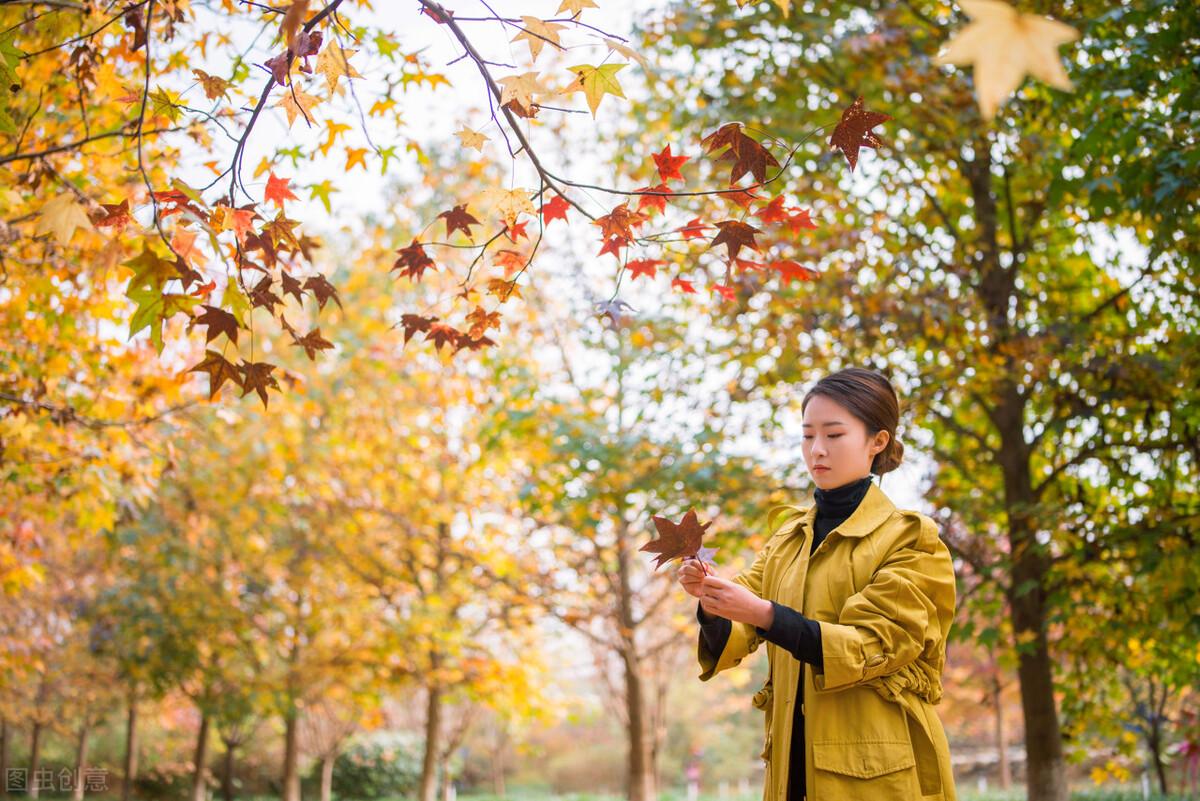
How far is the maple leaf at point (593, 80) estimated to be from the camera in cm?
205

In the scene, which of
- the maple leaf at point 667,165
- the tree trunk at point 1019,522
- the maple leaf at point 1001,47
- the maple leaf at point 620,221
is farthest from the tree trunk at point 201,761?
the maple leaf at point 1001,47

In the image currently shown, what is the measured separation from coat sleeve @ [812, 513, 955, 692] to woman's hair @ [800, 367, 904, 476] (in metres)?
0.19

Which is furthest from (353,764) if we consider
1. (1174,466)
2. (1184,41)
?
(1184,41)

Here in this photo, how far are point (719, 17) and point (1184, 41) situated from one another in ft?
8.84

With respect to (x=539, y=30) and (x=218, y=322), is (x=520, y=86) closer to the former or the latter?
(x=539, y=30)

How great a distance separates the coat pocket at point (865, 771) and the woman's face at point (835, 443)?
1.67 ft

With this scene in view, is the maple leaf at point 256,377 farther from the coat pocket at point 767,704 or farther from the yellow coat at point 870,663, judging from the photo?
the coat pocket at point 767,704

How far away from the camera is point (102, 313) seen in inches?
173

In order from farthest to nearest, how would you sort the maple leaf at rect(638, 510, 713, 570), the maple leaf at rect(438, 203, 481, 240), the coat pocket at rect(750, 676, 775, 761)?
the maple leaf at rect(438, 203, 481, 240) < the coat pocket at rect(750, 676, 775, 761) < the maple leaf at rect(638, 510, 713, 570)

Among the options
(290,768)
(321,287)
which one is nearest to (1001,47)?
(321,287)

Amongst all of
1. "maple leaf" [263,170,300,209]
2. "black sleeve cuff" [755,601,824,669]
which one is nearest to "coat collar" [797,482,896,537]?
"black sleeve cuff" [755,601,824,669]

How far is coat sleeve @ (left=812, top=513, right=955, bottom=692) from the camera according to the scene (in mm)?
1667

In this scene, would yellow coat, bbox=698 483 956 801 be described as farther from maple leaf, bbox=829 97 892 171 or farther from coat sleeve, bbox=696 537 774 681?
maple leaf, bbox=829 97 892 171

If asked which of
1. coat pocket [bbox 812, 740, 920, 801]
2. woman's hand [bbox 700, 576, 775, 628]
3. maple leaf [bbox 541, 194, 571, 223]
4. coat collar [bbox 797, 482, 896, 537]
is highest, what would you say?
maple leaf [bbox 541, 194, 571, 223]
